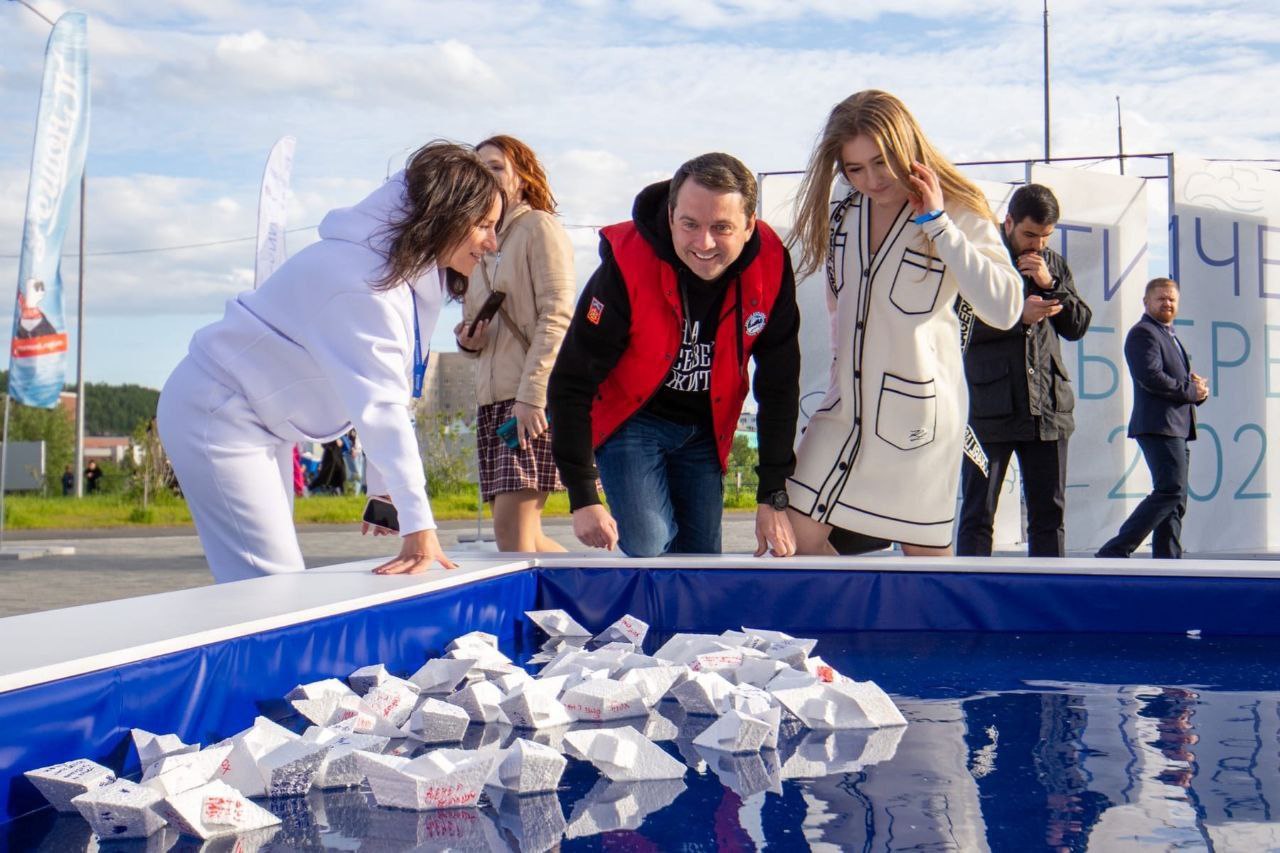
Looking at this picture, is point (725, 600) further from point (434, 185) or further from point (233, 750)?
point (233, 750)

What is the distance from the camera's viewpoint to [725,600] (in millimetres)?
3047

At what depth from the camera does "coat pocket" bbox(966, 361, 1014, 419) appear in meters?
4.62

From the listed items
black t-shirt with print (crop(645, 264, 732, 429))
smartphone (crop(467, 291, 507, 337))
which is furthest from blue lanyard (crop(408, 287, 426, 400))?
smartphone (crop(467, 291, 507, 337))

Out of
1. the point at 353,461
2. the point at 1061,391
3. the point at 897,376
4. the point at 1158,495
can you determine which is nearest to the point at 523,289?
the point at 897,376

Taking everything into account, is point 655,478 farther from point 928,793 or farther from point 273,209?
point 273,209

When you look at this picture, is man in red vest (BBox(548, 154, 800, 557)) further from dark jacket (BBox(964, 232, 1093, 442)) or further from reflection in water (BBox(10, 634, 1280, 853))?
dark jacket (BBox(964, 232, 1093, 442))

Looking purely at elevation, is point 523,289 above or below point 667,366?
above

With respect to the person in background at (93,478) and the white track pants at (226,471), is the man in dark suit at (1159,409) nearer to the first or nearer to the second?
the white track pants at (226,471)

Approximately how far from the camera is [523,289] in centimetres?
391

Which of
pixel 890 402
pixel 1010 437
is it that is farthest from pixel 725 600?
pixel 1010 437

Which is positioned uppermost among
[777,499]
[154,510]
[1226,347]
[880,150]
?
[880,150]

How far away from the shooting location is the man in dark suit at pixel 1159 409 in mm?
6086

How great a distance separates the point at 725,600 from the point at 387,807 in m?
1.57

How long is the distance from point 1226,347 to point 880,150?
541 centimetres
